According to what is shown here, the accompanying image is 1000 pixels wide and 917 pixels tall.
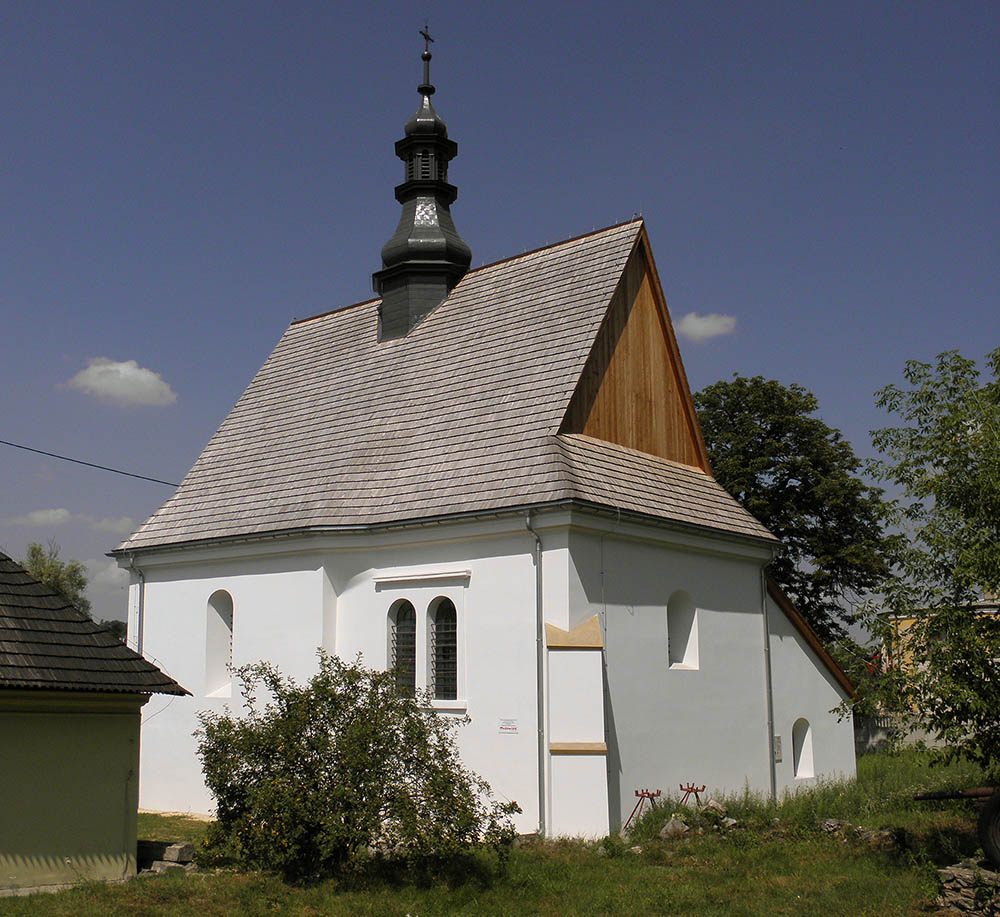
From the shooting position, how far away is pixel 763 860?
43.1ft

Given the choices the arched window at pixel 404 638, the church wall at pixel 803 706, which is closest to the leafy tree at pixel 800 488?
the church wall at pixel 803 706

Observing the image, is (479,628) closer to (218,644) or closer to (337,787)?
(337,787)

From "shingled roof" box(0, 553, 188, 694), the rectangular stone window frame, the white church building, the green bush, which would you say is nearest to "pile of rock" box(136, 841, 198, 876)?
the green bush

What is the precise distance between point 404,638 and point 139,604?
6.99 metres

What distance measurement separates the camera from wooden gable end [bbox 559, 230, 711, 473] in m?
18.6

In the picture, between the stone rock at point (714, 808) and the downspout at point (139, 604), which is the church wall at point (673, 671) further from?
the downspout at point (139, 604)

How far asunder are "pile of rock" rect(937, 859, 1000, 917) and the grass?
159mm

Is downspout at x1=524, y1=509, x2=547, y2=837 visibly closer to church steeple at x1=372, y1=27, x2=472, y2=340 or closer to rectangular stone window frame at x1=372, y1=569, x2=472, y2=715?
rectangular stone window frame at x1=372, y1=569, x2=472, y2=715

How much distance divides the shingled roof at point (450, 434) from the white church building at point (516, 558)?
0.06m

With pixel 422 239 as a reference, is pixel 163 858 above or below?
below

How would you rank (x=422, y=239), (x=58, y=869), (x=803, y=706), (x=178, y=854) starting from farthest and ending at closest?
(x=422, y=239) → (x=803, y=706) → (x=178, y=854) → (x=58, y=869)

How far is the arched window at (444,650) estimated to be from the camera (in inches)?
688

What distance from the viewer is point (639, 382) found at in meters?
19.9

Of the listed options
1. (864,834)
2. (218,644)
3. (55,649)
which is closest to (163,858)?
(55,649)
